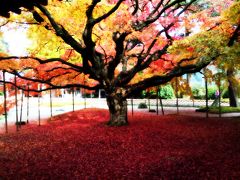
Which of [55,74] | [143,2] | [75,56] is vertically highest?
[143,2]

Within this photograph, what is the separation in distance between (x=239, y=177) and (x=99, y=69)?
38.5 feet

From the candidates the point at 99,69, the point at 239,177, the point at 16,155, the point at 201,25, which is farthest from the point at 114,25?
the point at 239,177

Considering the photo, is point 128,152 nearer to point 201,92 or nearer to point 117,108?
point 117,108

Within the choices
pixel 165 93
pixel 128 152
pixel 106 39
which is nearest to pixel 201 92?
pixel 165 93

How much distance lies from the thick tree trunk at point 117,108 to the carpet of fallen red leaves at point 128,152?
0.70m

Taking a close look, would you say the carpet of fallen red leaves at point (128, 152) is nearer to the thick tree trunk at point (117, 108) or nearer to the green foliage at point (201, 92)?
the thick tree trunk at point (117, 108)

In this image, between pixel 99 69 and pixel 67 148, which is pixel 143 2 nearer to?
pixel 99 69

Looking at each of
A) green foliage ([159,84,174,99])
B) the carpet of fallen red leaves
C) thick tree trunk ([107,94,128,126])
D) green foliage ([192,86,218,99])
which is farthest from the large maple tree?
green foliage ([159,84,174,99])

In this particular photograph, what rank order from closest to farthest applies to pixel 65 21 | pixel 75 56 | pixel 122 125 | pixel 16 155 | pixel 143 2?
pixel 16 155 < pixel 65 21 < pixel 122 125 < pixel 143 2 < pixel 75 56

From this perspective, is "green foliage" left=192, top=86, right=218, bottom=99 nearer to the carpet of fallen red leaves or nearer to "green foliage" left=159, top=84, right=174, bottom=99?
"green foliage" left=159, top=84, right=174, bottom=99

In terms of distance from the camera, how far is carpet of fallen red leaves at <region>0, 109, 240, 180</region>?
9289mm

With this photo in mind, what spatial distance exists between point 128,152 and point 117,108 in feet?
21.2

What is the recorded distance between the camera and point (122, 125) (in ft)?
60.7

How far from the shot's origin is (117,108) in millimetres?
18406
